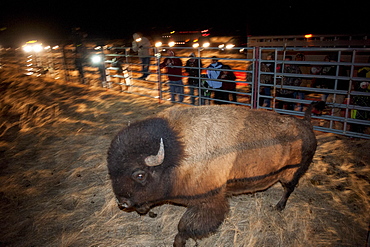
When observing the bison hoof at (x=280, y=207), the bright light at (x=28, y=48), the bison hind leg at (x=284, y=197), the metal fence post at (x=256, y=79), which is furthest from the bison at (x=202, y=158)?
the bright light at (x=28, y=48)

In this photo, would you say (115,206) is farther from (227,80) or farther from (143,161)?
(227,80)

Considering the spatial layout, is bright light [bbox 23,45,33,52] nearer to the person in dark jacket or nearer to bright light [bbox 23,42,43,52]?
bright light [bbox 23,42,43,52]

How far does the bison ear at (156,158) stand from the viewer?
2.97 m

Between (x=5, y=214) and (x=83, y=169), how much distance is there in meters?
1.52

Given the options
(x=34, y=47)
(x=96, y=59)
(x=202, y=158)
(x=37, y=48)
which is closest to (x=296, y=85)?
(x=202, y=158)

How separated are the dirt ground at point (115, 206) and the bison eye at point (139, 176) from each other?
1.15 metres

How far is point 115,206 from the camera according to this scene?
173 inches

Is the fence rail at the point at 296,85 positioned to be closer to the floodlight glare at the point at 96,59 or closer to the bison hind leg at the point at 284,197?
the floodlight glare at the point at 96,59

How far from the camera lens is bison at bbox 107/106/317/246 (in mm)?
3139

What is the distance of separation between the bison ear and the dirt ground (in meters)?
1.44

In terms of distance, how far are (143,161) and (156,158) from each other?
22cm

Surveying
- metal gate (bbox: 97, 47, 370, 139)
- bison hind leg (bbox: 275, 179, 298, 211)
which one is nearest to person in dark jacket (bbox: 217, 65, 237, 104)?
metal gate (bbox: 97, 47, 370, 139)

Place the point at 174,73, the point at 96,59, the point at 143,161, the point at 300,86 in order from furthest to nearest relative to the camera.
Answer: the point at 96,59 < the point at 174,73 < the point at 300,86 < the point at 143,161

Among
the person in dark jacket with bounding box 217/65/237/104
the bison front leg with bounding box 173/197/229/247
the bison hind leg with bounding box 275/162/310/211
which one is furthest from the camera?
the person in dark jacket with bounding box 217/65/237/104
